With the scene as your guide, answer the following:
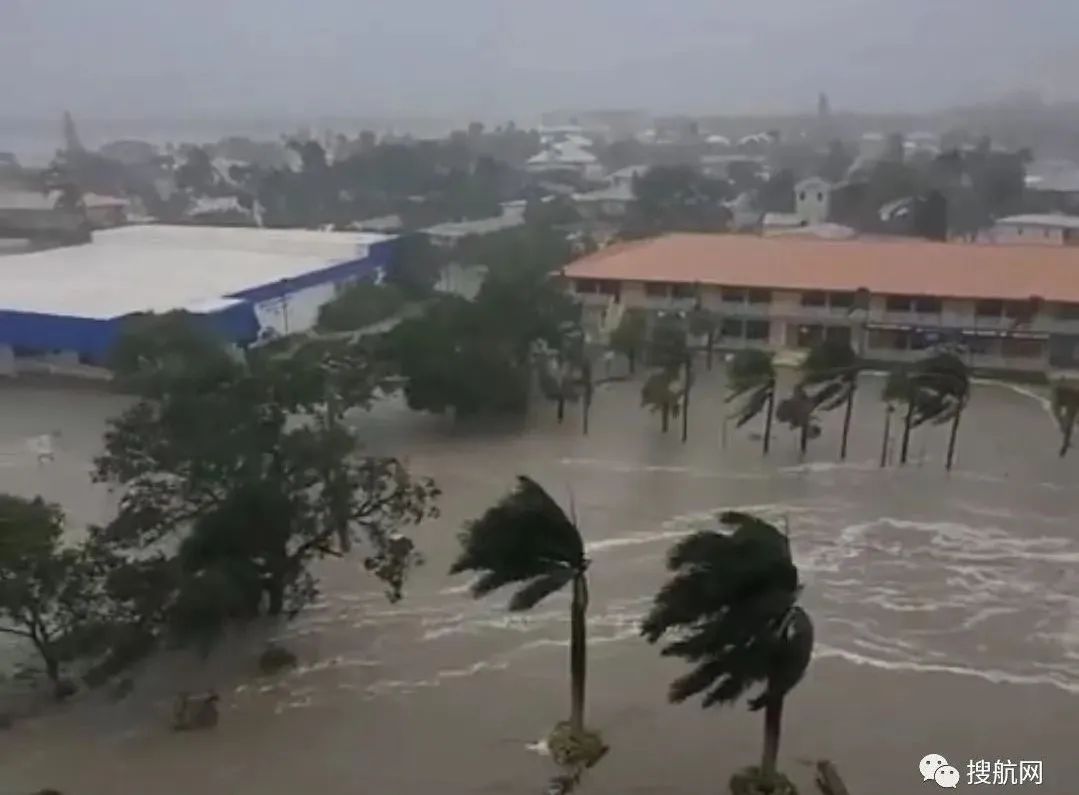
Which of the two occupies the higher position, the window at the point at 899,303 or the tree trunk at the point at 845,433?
the window at the point at 899,303

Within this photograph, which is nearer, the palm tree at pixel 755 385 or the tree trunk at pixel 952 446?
the tree trunk at pixel 952 446

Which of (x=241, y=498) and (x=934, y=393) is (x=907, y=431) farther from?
(x=241, y=498)

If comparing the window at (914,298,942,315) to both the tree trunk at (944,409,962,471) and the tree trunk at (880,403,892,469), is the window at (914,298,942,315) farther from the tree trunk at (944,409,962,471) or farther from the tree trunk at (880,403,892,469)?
the tree trunk at (944,409,962,471)

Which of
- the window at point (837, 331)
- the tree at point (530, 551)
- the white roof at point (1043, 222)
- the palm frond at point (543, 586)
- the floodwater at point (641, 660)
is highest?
the tree at point (530, 551)

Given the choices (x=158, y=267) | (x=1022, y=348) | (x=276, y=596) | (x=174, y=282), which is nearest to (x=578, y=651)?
(x=276, y=596)

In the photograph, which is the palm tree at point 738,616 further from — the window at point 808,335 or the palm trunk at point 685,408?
the window at point 808,335

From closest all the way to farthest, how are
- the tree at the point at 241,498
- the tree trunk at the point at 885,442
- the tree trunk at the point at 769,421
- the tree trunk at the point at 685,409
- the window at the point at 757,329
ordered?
the tree at the point at 241,498
the tree trunk at the point at 885,442
the tree trunk at the point at 769,421
the tree trunk at the point at 685,409
the window at the point at 757,329

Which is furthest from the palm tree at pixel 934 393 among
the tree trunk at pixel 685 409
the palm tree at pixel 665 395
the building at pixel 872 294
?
the building at pixel 872 294
